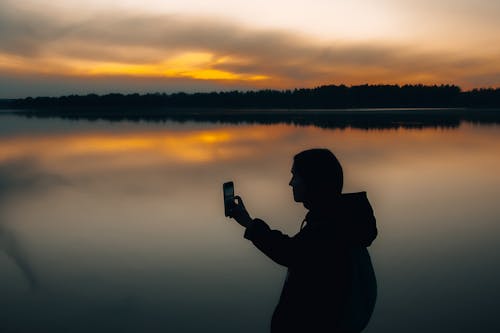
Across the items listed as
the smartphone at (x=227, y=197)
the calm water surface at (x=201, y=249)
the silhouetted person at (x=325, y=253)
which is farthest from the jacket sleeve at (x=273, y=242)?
the calm water surface at (x=201, y=249)

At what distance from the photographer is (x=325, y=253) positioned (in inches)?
85.2

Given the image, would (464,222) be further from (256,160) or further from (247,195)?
(256,160)

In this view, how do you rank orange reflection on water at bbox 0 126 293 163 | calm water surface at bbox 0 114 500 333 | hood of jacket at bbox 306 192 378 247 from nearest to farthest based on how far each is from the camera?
hood of jacket at bbox 306 192 378 247 → calm water surface at bbox 0 114 500 333 → orange reflection on water at bbox 0 126 293 163

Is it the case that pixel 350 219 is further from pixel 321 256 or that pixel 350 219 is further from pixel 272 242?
pixel 272 242

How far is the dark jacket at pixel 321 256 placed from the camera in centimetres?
215

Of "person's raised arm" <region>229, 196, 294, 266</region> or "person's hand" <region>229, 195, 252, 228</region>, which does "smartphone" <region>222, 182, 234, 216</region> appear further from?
"person's raised arm" <region>229, 196, 294, 266</region>

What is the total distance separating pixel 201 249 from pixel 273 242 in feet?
22.0

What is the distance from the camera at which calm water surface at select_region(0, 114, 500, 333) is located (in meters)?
6.04

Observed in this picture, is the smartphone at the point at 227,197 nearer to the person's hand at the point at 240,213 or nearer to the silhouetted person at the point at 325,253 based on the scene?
the person's hand at the point at 240,213

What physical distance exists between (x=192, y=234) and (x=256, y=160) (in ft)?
43.5

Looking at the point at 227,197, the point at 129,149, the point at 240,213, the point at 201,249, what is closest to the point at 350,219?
the point at 240,213

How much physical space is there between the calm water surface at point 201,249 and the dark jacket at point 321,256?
379 centimetres

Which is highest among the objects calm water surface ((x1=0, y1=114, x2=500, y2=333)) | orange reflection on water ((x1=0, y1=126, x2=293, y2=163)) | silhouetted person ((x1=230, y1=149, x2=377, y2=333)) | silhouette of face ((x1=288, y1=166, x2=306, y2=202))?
silhouette of face ((x1=288, y1=166, x2=306, y2=202))

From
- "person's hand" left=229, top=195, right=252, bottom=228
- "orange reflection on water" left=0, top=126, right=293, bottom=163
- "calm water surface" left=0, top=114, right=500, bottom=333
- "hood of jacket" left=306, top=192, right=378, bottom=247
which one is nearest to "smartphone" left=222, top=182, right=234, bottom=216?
"person's hand" left=229, top=195, right=252, bottom=228
